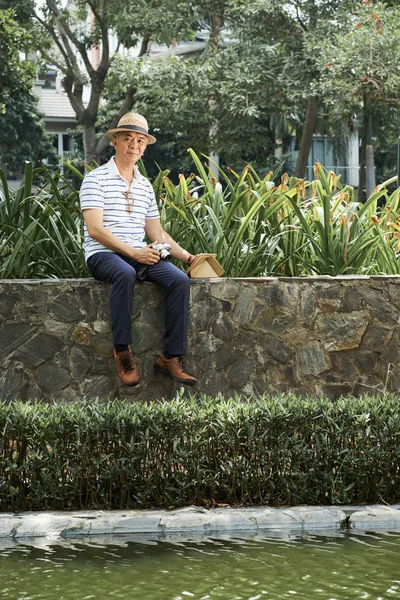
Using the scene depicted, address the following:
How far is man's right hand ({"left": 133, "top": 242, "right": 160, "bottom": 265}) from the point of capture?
731 cm

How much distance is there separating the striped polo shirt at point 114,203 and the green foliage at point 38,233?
61cm

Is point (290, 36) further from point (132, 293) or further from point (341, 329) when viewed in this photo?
point (132, 293)

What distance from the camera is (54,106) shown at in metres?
66.4

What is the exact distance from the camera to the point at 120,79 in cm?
2992

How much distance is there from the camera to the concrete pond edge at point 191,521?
5.08 meters

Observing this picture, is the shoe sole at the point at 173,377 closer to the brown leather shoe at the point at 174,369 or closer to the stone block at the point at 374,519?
the brown leather shoe at the point at 174,369

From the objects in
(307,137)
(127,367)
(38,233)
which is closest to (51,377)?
(127,367)

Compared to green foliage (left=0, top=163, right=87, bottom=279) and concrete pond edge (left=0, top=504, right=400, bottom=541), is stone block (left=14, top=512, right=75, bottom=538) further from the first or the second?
green foliage (left=0, top=163, right=87, bottom=279)

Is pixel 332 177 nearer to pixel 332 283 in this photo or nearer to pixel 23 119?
pixel 332 283

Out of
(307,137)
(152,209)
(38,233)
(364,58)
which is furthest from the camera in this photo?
(307,137)

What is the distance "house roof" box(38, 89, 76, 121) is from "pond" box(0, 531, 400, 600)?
60.8 metres

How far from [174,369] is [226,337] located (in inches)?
20.4

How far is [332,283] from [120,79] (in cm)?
2296

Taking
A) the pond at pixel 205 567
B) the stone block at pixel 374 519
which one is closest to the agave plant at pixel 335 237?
the stone block at pixel 374 519
